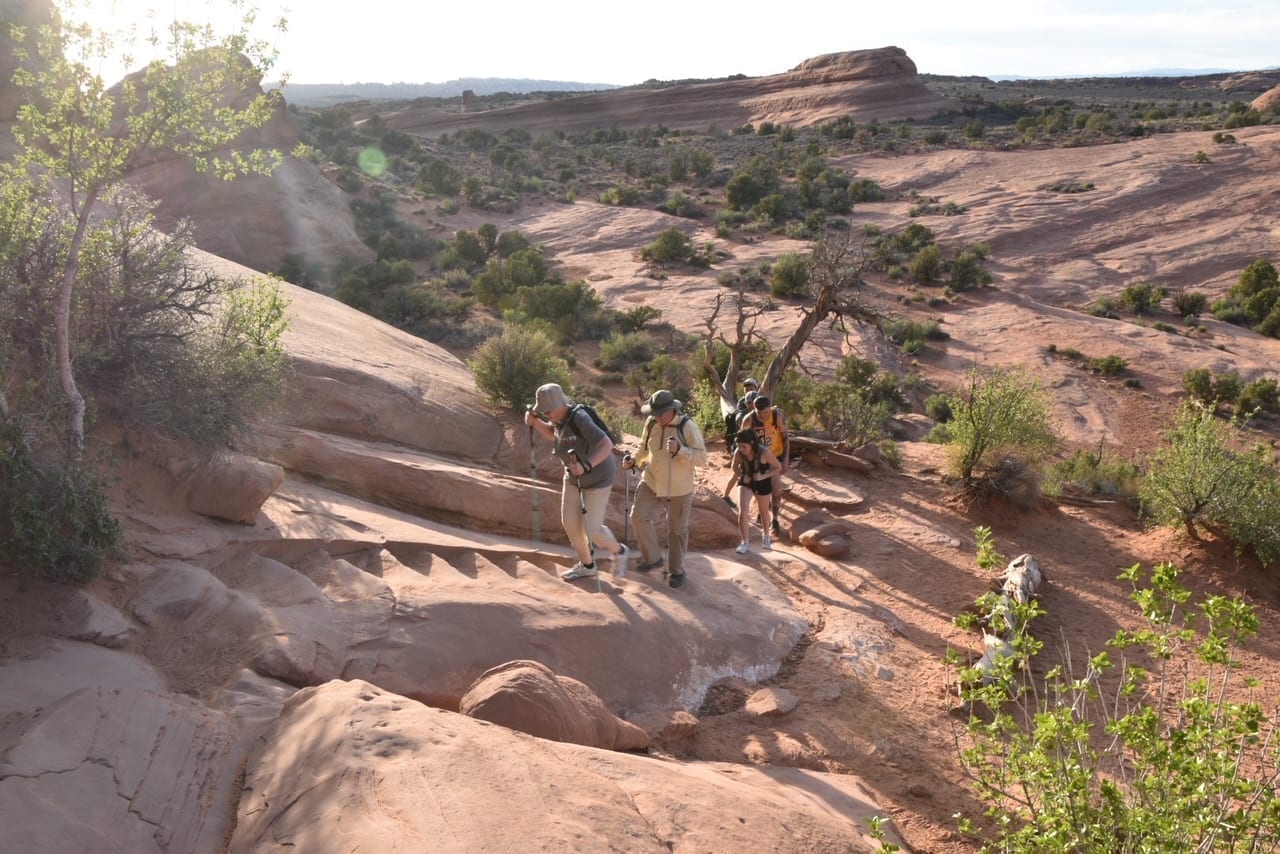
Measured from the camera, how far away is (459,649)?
5.93 metres

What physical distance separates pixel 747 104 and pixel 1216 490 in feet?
188

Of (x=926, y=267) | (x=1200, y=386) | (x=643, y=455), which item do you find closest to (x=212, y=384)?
(x=643, y=455)

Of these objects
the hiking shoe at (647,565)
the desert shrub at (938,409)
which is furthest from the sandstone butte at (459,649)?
the desert shrub at (938,409)

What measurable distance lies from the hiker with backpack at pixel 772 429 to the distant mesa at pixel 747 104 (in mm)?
51931

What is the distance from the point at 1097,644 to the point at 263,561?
25.3ft

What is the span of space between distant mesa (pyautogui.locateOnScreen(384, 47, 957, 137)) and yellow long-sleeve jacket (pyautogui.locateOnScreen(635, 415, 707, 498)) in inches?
2146

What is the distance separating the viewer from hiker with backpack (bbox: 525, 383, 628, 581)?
7.12m

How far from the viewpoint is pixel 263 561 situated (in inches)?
247

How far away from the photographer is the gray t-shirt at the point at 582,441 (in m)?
7.12

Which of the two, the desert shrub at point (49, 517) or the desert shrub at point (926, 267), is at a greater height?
the desert shrub at point (926, 267)

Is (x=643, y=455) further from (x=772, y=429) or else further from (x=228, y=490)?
(x=228, y=490)

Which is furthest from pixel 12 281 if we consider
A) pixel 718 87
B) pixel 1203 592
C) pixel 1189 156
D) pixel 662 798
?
pixel 718 87

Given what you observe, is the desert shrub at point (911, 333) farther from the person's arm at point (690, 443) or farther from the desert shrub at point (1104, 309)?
the person's arm at point (690, 443)

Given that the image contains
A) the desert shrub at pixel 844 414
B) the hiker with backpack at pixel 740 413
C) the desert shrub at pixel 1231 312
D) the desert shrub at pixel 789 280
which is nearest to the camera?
the hiker with backpack at pixel 740 413
